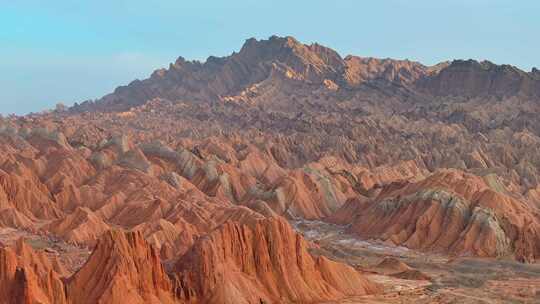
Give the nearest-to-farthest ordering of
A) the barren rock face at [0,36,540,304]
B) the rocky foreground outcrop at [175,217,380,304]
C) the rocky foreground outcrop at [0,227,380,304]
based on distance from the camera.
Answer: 1. the rocky foreground outcrop at [0,227,380,304]
2. the barren rock face at [0,36,540,304]
3. the rocky foreground outcrop at [175,217,380,304]

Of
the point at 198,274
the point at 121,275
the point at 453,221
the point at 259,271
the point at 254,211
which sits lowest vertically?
the point at 259,271

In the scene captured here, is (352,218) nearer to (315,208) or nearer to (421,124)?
(315,208)

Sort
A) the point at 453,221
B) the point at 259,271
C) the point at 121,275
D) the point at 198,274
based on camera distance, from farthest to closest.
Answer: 1. the point at 453,221
2. the point at 259,271
3. the point at 198,274
4. the point at 121,275

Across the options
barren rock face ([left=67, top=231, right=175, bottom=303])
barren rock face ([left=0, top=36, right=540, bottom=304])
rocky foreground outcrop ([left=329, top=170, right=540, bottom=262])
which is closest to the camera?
barren rock face ([left=67, top=231, right=175, bottom=303])

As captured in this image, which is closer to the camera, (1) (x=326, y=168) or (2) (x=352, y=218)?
(2) (x=352, y=218)

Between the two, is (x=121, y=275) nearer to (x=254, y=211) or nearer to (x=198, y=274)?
(x=198, y=274)

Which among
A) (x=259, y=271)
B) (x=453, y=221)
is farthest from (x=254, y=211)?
(x=259, y=271)

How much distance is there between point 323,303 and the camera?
49750mm

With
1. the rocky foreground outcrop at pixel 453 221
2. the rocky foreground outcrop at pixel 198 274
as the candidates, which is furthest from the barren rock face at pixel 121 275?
the rocky foreground outcrop at pixel 453 221

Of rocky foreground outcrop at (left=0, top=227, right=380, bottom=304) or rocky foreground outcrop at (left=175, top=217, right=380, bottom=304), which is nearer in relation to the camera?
rocky foreground outcrop at (left=0, top=227, right=380, bottom=304)

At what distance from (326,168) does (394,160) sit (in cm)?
2709

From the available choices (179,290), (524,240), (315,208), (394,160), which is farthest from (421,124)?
(179,290)

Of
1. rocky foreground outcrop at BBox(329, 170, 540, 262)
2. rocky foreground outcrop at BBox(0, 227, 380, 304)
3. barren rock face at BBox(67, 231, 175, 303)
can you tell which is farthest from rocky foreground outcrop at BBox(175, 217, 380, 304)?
rocky foreground outcrop at BBox(329, 170, 540, 262)

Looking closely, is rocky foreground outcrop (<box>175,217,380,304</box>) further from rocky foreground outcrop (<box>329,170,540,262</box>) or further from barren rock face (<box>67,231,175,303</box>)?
rocky foreground outcrop (<box>329,170,540,262</box>)
